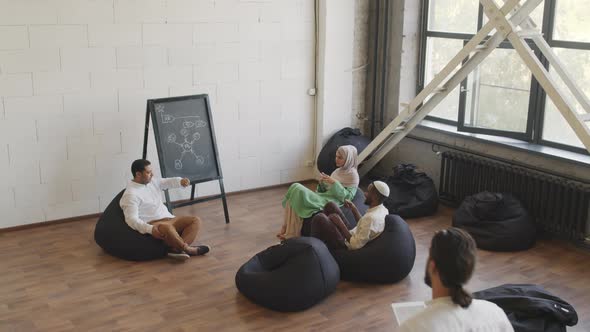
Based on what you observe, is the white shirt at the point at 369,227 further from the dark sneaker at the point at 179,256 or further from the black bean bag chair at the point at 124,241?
the black bean bag chair at the point at 124,241

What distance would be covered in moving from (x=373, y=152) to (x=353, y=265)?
250 cm

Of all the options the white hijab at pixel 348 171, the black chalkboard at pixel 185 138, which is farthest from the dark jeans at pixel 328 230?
the black chalkboard at pixel 185 138

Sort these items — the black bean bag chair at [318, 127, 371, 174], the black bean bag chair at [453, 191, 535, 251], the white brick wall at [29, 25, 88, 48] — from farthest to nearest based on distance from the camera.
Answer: the black bean bag chair at [318, 127, 371, 174], the white brick wall at [29, 25, 88, 48], the black bean bag chair at [453, 191, 535, 251]

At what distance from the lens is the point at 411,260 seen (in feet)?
17.2

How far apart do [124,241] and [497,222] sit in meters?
3.12

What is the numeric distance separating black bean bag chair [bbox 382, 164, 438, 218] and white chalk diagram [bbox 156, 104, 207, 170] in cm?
187

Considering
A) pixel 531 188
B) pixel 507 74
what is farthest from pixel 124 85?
pixel 531 188

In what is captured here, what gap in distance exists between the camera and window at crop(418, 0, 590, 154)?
594 centimetres

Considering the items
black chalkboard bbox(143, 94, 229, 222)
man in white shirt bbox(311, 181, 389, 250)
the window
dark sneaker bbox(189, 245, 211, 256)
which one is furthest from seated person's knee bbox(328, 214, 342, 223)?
the window

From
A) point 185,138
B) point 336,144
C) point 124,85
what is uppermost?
point 124,85

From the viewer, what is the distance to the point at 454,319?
2467mm

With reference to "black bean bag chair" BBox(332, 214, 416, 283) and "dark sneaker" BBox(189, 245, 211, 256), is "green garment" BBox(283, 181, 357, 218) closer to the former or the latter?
"black bean bag chair" BBox(332, 214, 416, 283)

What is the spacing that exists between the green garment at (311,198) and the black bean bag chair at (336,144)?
4.64ft

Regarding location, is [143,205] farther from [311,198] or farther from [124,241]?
[311,198]
